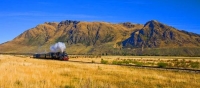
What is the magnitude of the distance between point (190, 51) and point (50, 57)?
5629 inches

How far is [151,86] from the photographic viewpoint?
A: 17984 millimetres

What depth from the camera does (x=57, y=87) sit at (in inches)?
600

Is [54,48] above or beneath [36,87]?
above

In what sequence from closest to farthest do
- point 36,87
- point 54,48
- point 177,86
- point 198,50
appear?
→ point 36,87, point 177,86, point 54,48, point 198,50

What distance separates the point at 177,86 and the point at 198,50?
186m

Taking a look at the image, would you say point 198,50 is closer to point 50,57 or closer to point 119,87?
point 50,57

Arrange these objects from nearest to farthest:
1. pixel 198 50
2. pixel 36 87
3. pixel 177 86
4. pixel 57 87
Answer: pixel 36 87, pixel 57 87, pixel 177 86, pixel 198 50

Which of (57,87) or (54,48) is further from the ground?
(54,48)

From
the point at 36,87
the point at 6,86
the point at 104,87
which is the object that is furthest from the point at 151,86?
→ the point at 6,86

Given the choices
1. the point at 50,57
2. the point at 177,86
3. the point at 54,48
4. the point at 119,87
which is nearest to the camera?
Result: the point at 119,87

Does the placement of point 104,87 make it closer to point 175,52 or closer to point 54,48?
point 54,48

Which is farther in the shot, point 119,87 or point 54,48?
point 54,48

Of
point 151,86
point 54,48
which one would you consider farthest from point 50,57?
point 151,86

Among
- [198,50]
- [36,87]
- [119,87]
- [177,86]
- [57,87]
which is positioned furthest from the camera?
[198,50]
